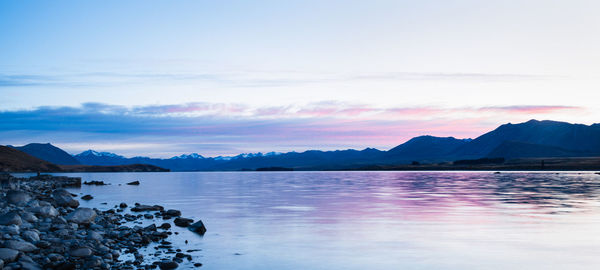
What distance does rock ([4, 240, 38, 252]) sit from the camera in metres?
18.1

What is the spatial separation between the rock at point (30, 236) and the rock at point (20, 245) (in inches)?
43.7

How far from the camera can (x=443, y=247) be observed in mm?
22516

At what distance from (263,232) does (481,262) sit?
41.0 feet

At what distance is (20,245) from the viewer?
1841 cm

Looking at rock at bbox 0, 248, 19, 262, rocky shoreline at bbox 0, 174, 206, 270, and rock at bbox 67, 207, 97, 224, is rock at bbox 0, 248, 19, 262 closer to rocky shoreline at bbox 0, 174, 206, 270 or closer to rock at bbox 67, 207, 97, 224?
rocky shoreline at bbox 0, 174, 206, 270

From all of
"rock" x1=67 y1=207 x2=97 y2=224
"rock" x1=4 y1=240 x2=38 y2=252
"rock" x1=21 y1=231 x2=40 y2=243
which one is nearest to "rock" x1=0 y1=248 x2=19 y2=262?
"rock" x1=4 y1=240 x2=38 y2=252

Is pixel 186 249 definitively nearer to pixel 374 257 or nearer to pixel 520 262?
pixel 374 257

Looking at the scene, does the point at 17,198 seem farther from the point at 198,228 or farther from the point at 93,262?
the point at 93,262

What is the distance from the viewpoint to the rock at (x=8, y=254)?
16766mm

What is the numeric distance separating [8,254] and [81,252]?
2361 mm

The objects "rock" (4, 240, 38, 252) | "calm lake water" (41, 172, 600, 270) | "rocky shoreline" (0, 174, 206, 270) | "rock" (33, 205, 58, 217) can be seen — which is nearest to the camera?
"rocky shoreline" (0, 174, 206, 270)

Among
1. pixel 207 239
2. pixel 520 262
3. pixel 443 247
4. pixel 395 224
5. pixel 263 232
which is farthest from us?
pixel 395 224

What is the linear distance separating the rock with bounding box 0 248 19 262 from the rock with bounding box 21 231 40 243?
2474 mm

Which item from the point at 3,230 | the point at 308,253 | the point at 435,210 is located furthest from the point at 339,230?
the point at 3,230
